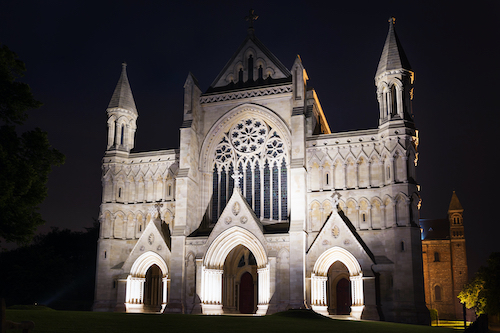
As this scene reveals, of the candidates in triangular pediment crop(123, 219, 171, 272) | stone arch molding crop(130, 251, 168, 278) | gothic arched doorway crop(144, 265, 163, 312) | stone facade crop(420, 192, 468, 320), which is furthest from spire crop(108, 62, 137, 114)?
stone facade crop(420, 192, 468, 320)

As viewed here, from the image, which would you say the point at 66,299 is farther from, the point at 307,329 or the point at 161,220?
the point at 307,329

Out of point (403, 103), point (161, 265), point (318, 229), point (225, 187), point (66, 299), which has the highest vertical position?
point (403, 103)

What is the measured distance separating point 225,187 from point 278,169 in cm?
411

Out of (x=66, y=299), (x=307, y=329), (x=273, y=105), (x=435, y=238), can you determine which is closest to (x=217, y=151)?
(x=273, y=105)

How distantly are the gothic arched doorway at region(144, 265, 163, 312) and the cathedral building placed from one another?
0.29ft

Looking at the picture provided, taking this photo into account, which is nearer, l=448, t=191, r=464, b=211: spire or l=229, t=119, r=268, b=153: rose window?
l=229, t=119, r=268, b=153: rose window

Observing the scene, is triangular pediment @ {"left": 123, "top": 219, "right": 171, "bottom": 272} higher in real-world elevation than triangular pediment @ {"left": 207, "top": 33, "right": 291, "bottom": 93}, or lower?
lower

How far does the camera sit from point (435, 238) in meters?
64.2

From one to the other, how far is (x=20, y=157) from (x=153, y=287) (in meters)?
21.2

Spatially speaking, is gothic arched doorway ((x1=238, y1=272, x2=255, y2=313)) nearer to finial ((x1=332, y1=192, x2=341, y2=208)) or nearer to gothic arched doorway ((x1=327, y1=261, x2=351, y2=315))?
gothic arched doorway ((x1=327, y1=261, x2=351, y2=315))

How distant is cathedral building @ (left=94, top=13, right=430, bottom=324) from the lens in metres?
30.9

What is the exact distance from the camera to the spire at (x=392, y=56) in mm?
34000

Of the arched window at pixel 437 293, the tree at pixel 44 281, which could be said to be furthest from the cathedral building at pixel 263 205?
the arched window at pixel 437 293

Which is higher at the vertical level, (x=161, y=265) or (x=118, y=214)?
(x=118, y=214)
